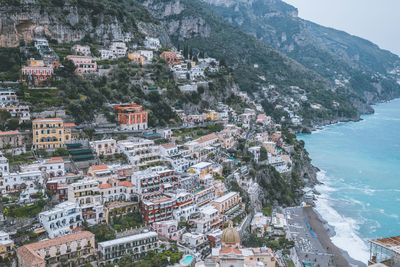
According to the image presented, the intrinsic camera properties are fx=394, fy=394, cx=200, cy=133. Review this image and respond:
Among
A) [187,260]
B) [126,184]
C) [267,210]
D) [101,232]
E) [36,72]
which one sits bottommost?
[267,210]

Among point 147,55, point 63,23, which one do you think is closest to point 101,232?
point 147,55

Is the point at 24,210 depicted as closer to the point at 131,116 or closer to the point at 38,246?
the point at 38,246

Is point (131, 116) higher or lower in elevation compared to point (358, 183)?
higher

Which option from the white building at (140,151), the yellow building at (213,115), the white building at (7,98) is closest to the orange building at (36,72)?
the white building at (7,98)

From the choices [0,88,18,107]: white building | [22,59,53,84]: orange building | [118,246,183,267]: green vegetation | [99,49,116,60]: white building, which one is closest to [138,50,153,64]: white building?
[99,49,116,60]: white building

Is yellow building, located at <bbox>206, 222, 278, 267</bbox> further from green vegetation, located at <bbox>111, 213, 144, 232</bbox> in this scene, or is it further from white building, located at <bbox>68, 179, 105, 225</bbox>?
white building, located at <bbox>68, 179, 105, 225</bbox>

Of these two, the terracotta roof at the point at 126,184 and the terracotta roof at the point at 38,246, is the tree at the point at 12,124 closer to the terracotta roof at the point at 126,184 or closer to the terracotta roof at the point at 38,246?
the terracotta roof at the point at 126,184

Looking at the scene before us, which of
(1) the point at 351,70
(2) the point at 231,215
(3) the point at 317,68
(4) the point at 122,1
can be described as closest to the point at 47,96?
(2) the point at 231,215
